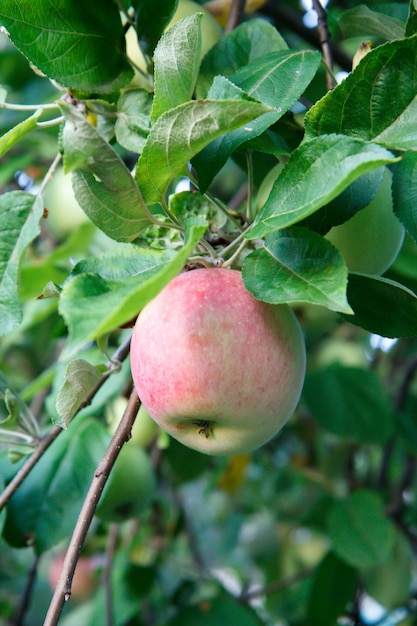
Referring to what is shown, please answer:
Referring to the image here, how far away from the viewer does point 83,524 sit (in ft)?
1.72

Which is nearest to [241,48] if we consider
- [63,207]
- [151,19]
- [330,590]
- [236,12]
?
[151,19]

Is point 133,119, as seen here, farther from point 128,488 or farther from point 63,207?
point 63,207

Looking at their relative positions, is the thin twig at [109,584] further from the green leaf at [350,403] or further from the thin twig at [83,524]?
the thin twig at [83,524]

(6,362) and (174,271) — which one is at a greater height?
(174,271)

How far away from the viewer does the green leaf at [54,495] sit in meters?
0.82

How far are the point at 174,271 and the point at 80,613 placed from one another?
4.47ft

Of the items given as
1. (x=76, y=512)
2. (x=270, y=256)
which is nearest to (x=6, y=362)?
(x=76, y=512)

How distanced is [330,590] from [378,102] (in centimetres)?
112

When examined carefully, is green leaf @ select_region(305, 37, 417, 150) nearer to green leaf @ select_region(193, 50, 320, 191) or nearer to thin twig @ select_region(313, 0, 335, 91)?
green leaf @ select_region(193, 50, 320, 191)

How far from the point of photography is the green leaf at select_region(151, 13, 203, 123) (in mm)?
506

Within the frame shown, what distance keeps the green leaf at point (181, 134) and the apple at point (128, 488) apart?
22.6 inches

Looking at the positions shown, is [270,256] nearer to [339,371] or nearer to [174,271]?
[174,271]

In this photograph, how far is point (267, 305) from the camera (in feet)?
1.69

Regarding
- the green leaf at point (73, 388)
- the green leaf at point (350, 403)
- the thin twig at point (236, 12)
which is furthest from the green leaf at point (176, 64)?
the green leaf at point (350, 403)
